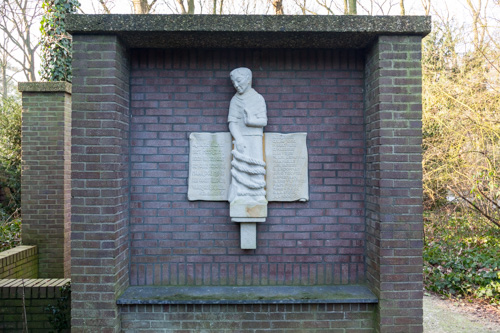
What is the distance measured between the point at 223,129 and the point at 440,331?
364 centimetres

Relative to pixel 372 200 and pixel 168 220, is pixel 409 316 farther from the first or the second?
pixel 168 220

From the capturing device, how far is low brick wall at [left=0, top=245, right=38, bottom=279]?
18.8ft

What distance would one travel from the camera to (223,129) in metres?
4.25

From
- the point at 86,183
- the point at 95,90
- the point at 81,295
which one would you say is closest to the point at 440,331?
the point at 81,295

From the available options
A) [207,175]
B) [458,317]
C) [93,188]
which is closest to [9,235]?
[93,188]

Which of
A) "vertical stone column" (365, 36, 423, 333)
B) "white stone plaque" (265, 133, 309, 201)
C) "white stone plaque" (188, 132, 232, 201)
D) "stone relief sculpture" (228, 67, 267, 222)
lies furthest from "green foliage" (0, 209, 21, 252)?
"vertical stone column" (365, 36, 423, 333)

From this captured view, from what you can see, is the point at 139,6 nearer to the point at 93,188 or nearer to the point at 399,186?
the point at 93,188

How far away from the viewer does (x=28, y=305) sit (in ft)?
14.5

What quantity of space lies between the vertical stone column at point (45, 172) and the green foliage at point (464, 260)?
6440 mm

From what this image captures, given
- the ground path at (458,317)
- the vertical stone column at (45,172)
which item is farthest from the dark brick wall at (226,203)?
the vertical stone column at (45,172)

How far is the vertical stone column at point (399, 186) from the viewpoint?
3775 millimetres

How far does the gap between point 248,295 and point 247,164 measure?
53.1 inches

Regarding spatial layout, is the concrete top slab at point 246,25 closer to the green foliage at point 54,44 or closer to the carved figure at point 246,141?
the carved figure at point 246,141

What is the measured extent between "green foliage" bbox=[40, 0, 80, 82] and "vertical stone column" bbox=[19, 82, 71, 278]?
101cm
